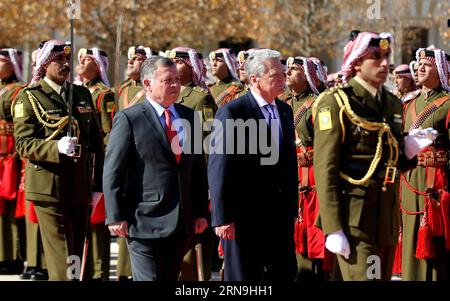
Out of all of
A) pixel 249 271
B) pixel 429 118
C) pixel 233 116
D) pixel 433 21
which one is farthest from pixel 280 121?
pixel 433 21

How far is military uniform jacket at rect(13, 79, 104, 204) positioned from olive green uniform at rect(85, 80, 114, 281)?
4.11 ft

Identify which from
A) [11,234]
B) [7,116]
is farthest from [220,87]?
[11,234]

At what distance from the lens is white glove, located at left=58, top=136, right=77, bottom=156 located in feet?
31.9

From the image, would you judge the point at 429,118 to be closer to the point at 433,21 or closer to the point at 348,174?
the point at 348,174

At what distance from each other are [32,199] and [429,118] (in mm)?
3292

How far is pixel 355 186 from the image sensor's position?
7996 millimetres

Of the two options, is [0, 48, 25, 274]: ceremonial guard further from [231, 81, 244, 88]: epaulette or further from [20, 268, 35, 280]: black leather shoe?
[231, 81, 244, 88]: epaulette

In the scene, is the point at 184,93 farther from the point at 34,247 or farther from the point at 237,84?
the point at 34,247

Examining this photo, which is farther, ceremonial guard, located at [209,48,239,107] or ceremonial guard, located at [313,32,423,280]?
ceremonial guard, located at [209,48,239,107]

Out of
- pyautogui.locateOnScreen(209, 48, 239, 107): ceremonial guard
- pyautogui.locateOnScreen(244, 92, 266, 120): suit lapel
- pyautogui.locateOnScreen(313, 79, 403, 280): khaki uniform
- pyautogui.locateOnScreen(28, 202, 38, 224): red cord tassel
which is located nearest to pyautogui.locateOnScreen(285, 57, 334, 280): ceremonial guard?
pyautogui.locateOnScreen(209, 48, 239, 107): ceremonial guard

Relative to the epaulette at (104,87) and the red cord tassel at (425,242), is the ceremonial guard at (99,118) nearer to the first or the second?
the epaulette at (104,87)

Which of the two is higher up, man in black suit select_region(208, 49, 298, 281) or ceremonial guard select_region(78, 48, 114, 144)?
ceremonial guard select_region(78, 48, 114, 144)

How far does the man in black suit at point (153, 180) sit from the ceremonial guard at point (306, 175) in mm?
2949

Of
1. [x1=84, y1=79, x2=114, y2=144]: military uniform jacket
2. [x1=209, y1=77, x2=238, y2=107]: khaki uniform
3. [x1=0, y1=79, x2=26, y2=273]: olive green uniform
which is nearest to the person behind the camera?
[x1=84, y1=79, x2=114, y2=144]: military uniform jacket
